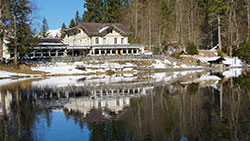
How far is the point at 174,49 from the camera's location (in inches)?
2395

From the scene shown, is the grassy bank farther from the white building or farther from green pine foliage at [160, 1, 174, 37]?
green pine foliage at [160, 1, 174, 37]

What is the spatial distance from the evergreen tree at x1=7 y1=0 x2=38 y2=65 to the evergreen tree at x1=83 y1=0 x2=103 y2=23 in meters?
33.3

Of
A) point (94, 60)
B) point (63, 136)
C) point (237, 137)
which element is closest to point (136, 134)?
point (63, 136)

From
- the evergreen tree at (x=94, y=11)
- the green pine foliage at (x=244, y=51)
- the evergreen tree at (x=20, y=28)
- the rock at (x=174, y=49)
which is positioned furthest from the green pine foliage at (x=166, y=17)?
the evergreen tree at (x=20, y=28)

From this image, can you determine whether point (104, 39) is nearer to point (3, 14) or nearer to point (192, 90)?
point (3, 14)

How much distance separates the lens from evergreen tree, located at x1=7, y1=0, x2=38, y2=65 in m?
42.6

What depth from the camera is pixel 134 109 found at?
43.8ft

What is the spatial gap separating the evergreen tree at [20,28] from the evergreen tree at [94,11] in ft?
109

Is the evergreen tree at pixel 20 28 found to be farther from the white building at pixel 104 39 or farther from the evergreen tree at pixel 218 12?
the evergreen tree at pixel 218 12

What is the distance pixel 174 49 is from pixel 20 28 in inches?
1321

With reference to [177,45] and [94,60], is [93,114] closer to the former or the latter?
[94,60]

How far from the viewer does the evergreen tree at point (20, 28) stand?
4258cm

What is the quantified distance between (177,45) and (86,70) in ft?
79.3

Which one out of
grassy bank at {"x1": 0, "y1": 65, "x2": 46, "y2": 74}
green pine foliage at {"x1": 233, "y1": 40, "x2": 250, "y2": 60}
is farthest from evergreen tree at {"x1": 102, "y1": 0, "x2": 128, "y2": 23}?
grassy bank at {"x1": 0, "y1": 65, "x2": 46, "y2": 74}
